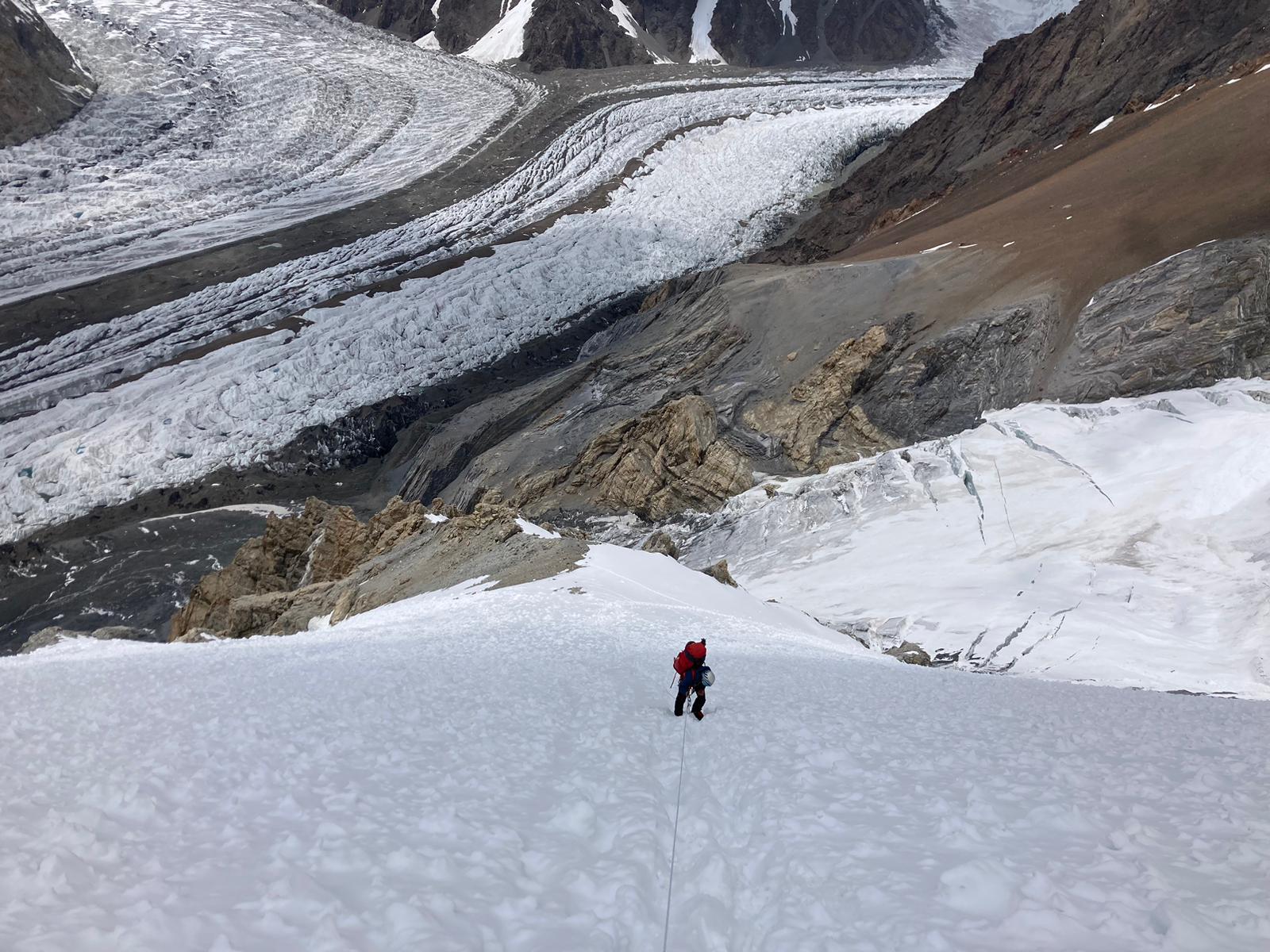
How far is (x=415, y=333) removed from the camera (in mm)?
38812

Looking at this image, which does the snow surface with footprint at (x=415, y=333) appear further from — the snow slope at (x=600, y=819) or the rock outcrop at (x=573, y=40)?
the snow slope at (x=600, y=819)

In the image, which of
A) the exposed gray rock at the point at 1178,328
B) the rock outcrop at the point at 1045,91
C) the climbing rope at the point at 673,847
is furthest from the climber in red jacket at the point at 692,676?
the rock outcrop at the point at 1045,91

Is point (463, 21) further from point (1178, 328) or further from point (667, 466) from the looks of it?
point (1178, 328)

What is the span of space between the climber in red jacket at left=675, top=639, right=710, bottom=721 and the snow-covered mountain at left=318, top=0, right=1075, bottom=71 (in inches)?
3032

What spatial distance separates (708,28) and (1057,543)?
82847 mm

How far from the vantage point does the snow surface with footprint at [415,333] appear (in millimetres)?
31203

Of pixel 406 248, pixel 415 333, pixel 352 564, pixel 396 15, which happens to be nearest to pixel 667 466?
pixel 352 564

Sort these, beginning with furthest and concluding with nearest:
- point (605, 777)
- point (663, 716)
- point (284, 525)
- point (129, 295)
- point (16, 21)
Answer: point (16, 21) < point (129, 295) < point (284, 525) < point (663, 716) < point (605, 777)

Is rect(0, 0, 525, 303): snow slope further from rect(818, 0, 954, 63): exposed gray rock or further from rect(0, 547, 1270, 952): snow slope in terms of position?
rect(0, 547, 1270, 952): snow slope

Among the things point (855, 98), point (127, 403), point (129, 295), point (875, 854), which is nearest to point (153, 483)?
point (127, 403)

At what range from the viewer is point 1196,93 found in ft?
98.3

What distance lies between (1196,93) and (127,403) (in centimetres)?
4185

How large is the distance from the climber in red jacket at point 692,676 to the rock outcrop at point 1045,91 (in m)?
37.1

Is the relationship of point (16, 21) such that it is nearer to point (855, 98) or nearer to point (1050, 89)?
point (855, 98)
